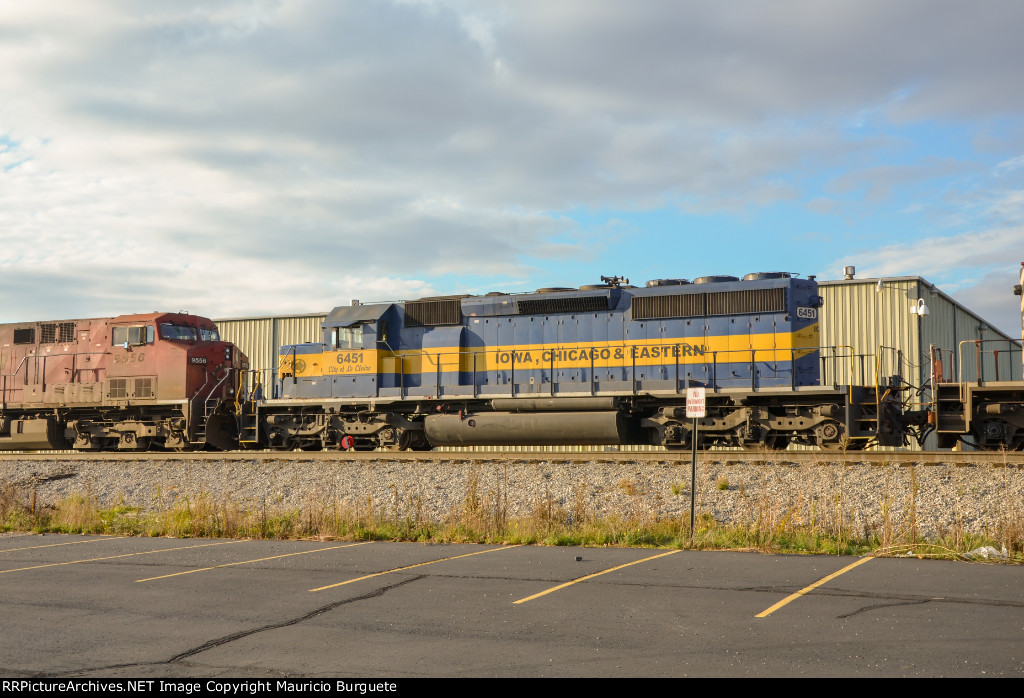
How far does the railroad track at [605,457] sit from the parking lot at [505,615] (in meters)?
6.05

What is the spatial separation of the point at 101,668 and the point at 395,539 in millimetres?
6344

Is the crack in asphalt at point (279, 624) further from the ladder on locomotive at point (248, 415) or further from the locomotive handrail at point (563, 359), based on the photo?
the ladder on locomotive at point (248, 415)

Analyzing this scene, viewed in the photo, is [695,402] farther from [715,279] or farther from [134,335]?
[134,335]

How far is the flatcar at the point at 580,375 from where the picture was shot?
57.4 ft

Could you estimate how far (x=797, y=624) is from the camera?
6.48 meters

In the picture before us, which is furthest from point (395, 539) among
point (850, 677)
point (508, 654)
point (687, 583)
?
point (850, 677)

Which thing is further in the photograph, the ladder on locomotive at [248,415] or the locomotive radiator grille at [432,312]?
the ladder on locomotive at [248,415]

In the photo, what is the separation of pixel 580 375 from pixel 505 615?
12983 mm

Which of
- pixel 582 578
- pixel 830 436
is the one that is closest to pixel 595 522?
pixel 582 578

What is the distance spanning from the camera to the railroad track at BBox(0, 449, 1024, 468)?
14.9 meters

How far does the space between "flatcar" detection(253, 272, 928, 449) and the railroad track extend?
101 centimetres

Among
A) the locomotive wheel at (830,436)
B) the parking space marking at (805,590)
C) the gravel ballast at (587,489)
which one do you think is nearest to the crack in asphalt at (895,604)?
the parking space marking at (805,590)

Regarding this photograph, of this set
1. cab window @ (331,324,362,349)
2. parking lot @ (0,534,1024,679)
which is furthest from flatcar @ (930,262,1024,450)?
cab window @ (331,324,362,349)

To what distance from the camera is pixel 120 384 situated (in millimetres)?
22859
